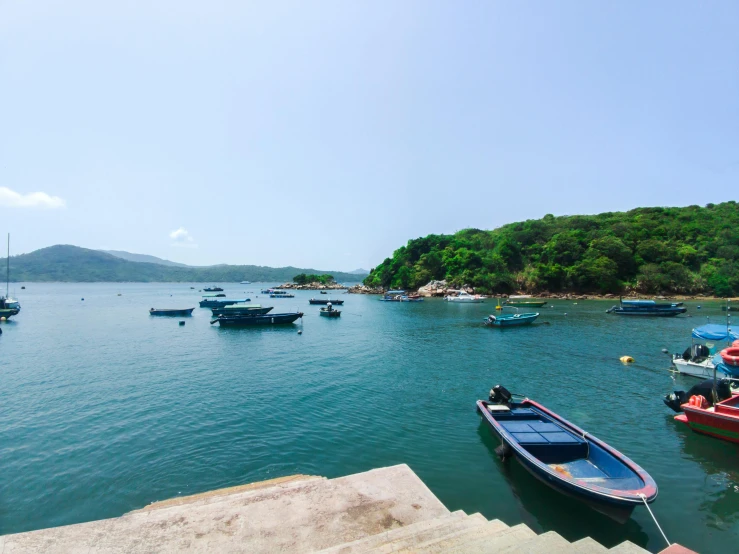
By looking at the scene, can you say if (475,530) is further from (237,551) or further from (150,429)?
(150,429)

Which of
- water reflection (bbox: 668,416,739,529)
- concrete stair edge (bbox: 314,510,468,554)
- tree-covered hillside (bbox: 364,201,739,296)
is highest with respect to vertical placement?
tree-covered hillside (bbox: 364,201,739,296)

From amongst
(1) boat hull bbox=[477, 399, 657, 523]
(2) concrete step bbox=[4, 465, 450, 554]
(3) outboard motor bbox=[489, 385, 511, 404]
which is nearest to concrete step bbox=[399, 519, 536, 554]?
(2) concrete step bbox=[4, 465, 450, 554]

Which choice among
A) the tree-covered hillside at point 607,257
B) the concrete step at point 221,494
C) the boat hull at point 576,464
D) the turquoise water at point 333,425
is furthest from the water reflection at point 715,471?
the tree-covered hillside at point 607,257

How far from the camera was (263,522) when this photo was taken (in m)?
7.39

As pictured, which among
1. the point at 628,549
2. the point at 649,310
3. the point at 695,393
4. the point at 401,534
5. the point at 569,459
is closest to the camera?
the point at 628,549

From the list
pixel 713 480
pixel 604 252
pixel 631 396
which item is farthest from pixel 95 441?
pixel 604 252

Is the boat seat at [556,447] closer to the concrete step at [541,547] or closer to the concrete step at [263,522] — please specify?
the concrete step at [263,522]

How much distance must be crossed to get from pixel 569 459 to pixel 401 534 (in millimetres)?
7759

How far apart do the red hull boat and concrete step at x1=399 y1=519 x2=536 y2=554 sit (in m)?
12.5

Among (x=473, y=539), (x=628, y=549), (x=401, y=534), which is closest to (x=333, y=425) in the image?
(x=401, y=534)

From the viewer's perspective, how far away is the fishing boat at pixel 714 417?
42.9 ft

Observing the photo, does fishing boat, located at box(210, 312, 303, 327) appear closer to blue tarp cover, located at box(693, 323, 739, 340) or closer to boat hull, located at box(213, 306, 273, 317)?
boat hull, located at box(213, 306, 273, 317)

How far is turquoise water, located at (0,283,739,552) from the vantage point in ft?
33.1

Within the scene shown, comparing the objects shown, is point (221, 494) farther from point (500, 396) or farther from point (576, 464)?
point (500, 396)
